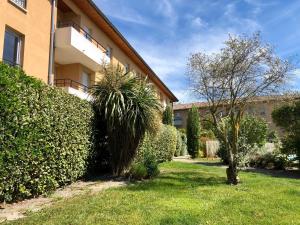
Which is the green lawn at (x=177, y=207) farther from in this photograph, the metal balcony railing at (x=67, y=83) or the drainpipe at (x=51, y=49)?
the metal balcony railing at (x=67, y=83)

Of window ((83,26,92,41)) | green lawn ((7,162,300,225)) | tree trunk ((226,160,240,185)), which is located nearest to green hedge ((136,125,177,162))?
tree trunk ((226,160,240,185))

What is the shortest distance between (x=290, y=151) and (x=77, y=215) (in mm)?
16300

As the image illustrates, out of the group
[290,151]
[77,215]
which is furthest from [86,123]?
[290,151]

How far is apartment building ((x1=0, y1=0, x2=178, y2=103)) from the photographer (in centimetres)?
1469

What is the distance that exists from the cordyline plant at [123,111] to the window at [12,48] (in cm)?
418

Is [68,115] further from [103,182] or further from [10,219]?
[10,219]

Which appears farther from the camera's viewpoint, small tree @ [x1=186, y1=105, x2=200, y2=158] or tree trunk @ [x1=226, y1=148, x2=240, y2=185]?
small tree @ [x1=186, y1=105, x2=200, y2=158]

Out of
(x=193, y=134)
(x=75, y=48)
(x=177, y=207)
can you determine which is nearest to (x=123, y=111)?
(x=177, y=207)

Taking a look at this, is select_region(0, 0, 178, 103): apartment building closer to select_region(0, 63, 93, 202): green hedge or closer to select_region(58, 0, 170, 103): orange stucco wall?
select_region(58, 0, 170, 103): orange stucco wall

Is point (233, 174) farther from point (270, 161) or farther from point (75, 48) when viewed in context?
point (75, 48)

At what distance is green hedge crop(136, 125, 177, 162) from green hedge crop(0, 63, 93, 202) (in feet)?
→ 16.8

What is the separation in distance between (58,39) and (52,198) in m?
10.9

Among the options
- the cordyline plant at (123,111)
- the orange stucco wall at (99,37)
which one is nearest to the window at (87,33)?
the orange stucco wall at (99,37)

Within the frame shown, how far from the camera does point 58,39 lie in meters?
17.3
